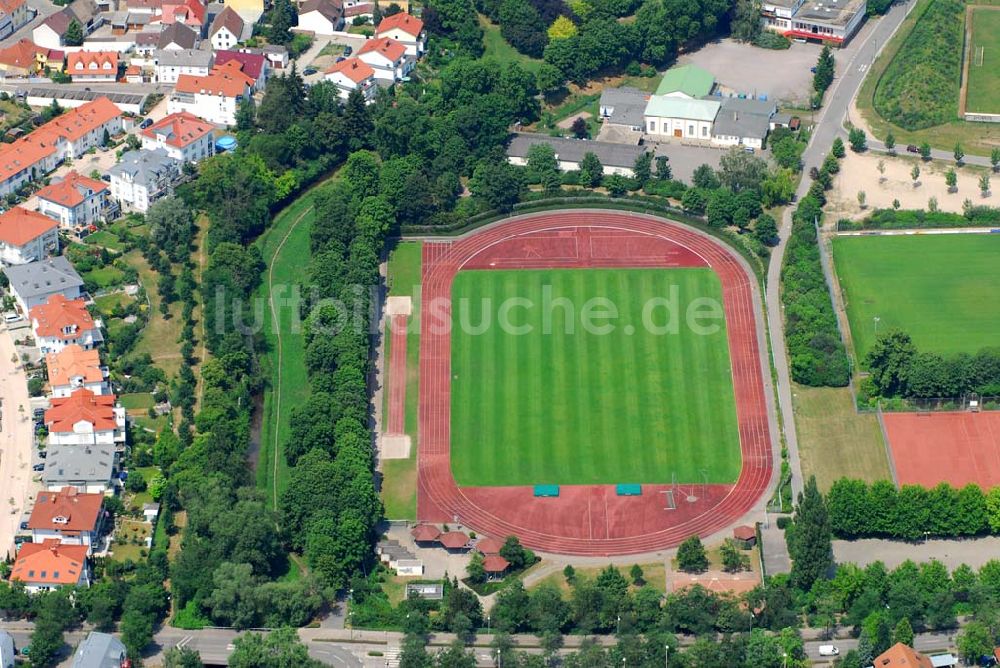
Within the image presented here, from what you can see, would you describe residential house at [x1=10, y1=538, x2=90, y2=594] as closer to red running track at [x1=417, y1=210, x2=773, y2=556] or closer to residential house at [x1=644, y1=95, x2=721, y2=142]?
red running track at [x1=417, y1=210, x2=773, y2=556]

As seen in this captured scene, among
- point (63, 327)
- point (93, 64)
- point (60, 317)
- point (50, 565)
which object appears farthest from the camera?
point (93, 64)

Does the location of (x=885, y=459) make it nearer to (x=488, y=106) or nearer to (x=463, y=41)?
(x=488, y=106)

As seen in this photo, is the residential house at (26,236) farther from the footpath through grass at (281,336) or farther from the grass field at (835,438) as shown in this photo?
the grass field at (835,438)

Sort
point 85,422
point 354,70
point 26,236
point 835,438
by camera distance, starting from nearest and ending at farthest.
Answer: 1. point 85,422
2. point 835,438
3. point 26,236
4. point 354,70

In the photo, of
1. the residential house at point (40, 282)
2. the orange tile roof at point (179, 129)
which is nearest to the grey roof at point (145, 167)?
the orange tile roof at point (179, 129)

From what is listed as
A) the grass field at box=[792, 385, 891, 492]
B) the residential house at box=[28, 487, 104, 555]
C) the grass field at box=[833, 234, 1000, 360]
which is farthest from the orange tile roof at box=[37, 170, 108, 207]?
the grass field at box=[833, 234, 1000, 360]

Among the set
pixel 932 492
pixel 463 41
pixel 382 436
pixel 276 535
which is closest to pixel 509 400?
pixel 382 436

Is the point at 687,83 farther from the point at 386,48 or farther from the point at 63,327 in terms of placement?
the point at 63,327

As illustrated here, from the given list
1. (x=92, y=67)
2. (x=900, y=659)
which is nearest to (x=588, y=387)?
(x=900, y=659)
